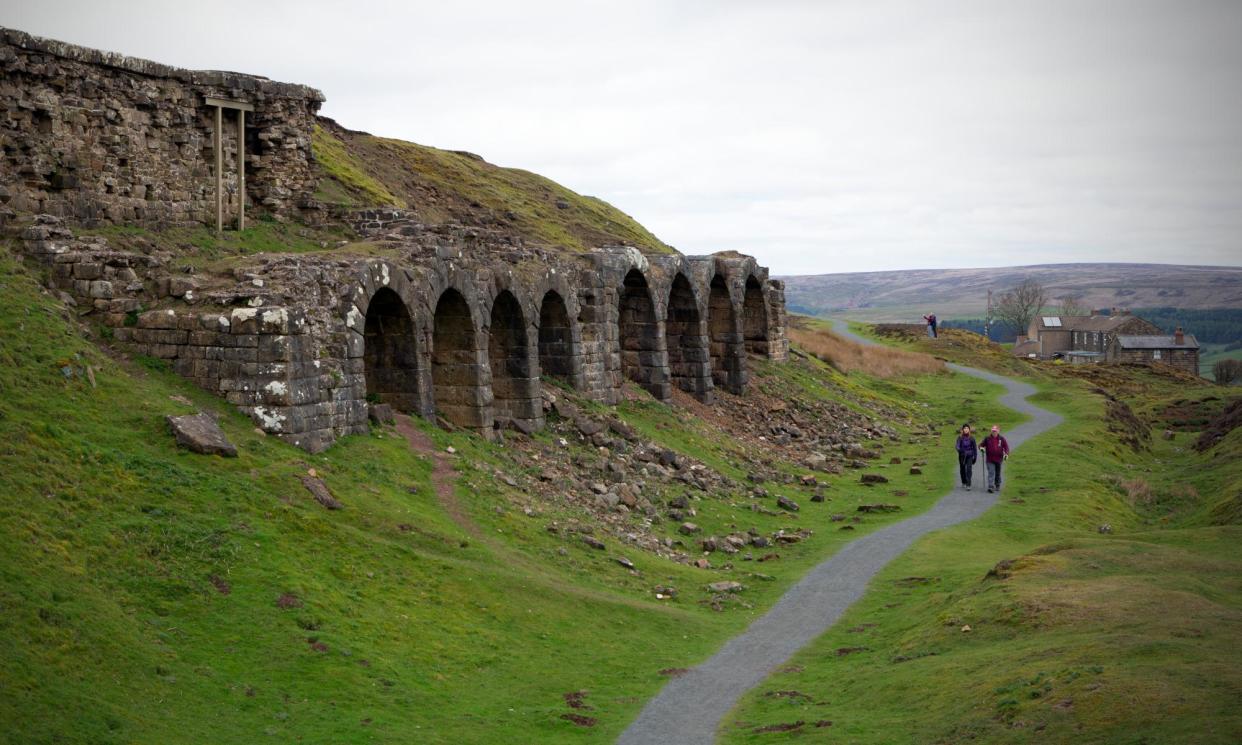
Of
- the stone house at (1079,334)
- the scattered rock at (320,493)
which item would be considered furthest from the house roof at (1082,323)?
the scattered rock at (320,493)

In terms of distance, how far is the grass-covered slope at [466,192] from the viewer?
5262 centimetres

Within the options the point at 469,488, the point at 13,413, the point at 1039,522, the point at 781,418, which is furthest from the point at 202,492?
the point at 781,418

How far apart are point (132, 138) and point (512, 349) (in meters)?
9.70

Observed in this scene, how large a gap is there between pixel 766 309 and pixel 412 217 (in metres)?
23.3

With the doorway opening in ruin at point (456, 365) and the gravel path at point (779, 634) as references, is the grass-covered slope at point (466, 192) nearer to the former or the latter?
the doorway opening in ruin at point (456, 365)

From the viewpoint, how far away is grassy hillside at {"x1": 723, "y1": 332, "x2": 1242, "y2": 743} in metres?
13.2

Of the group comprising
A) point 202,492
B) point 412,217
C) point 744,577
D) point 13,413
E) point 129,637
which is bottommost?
point 744,577

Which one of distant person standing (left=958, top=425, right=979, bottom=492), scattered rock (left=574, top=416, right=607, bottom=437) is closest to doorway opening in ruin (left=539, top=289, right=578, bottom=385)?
scattered rock (left=574, top=416, right=607, bottom=437)

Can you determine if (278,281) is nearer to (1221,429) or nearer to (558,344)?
(558,344)

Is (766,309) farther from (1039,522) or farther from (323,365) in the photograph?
(323,365)

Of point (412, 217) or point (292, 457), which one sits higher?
point (412, 217)

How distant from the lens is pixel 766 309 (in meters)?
52.6

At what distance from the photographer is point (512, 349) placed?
3070 centimetres

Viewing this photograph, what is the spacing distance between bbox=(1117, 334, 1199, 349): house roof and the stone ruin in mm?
71370
